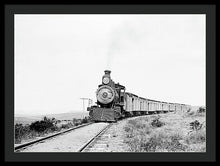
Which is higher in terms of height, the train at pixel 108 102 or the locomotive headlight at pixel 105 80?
the locomotive headlight at pixel 105 80

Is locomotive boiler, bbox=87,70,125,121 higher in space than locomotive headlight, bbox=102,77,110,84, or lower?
lower

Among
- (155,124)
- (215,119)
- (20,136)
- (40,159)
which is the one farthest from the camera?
(155,124)

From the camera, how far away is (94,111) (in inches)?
920

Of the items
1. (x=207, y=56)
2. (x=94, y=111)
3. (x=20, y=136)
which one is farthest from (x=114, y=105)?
(x=207, y=56)

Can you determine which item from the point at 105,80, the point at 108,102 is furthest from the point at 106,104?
the point at 105,80

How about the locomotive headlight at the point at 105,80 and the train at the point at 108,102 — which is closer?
the train at the point at 108,102

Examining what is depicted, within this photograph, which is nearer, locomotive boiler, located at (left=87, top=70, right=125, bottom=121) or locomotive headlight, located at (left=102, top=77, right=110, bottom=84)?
locomotive boiler, located at (left=87, top=70, right=125, bottom=121)

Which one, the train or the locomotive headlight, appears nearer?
the train

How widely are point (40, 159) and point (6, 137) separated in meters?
0.94

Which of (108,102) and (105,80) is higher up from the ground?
(105,80)

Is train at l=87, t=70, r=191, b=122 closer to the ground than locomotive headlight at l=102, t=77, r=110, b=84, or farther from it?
closer to the ground

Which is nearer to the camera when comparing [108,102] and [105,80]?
[108,102]

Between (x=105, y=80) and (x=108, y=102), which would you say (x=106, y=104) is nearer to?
(x=108, y=102)

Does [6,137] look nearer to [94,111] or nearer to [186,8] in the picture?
[186,8]
